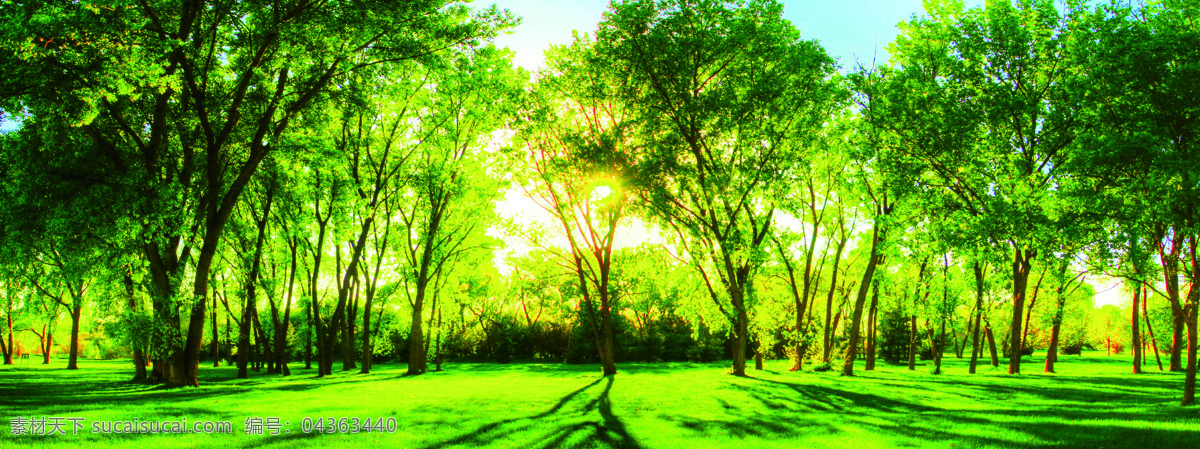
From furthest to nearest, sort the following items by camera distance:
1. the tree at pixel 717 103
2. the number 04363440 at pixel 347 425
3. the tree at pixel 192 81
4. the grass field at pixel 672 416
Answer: the tree at pixel 717 103 < the tree at pixel 192 81 < the number 04363440 at pixel 347 425 < the grass field at pixel 672 416

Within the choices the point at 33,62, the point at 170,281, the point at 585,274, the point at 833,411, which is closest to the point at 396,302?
the point at 585,274

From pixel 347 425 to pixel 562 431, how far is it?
157 inches

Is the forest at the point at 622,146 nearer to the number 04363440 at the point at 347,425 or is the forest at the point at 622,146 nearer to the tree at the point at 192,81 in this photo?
the tree at the point at 192,81

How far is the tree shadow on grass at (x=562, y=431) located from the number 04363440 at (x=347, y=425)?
169 centimetres

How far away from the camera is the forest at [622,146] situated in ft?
45.1

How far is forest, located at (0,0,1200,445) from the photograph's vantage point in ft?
45.1

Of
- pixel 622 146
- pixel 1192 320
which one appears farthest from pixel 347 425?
pixel 1192 320

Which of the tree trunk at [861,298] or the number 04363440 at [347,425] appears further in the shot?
the tree trunk at [861,298]

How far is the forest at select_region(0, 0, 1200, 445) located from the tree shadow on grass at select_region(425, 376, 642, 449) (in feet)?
38.1

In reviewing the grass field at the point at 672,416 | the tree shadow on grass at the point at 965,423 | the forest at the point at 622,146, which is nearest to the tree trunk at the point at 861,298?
the forest at the point at 622,146

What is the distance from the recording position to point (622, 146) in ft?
74.4

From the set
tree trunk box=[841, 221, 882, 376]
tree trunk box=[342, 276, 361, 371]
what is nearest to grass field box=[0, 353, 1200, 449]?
tree trunk box=[841, 221, 882, 376]

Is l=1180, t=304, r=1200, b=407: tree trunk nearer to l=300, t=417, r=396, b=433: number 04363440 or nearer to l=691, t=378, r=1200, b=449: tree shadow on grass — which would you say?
l=691, t=378, r=1200, b=449: tree shadow on grass

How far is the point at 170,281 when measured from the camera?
1786 centimetres
